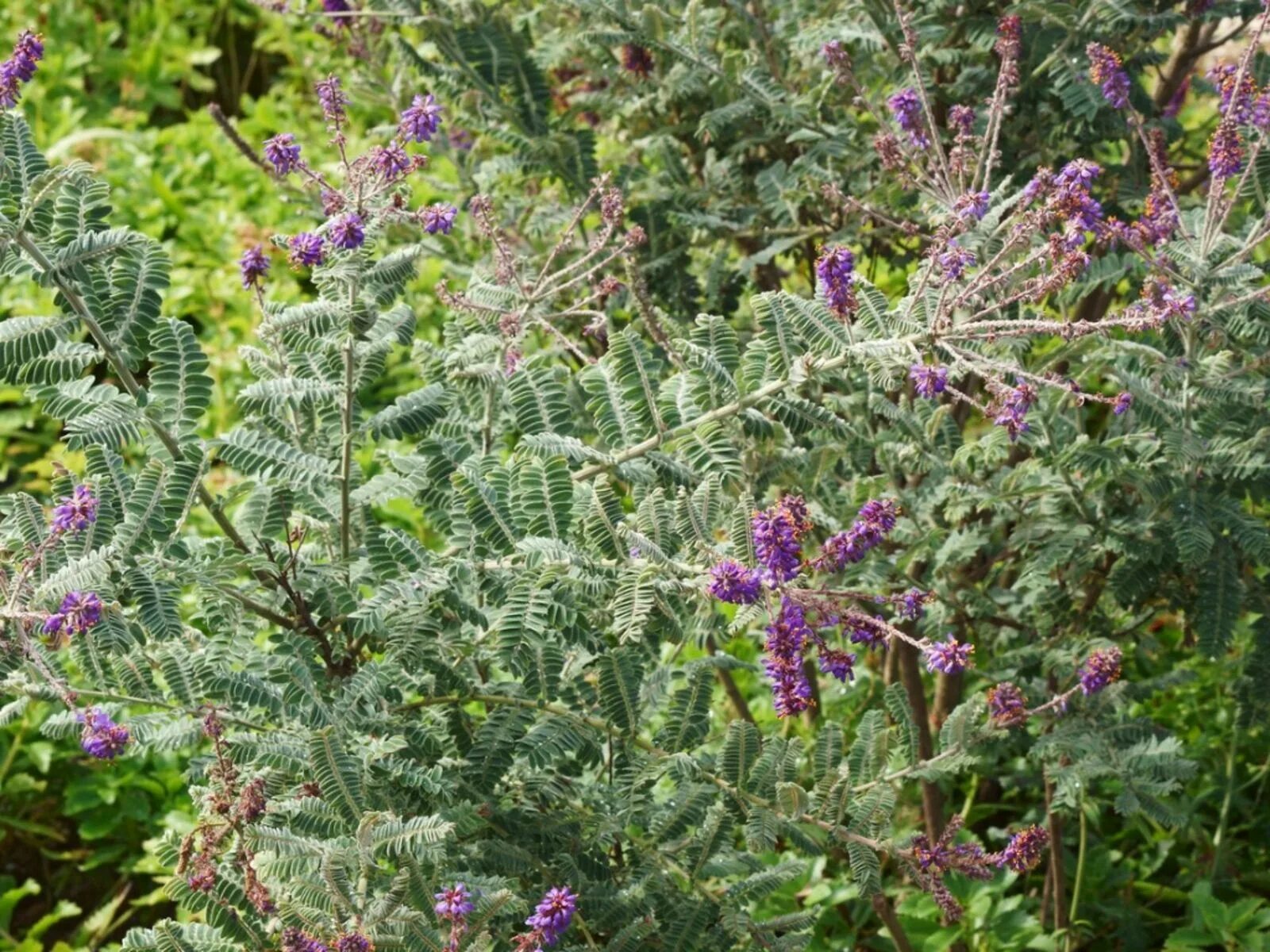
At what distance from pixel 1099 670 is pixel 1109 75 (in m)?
0.97

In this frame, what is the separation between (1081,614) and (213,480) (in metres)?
2.71

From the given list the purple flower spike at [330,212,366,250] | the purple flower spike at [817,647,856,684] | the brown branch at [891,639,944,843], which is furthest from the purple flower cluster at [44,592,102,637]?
the brown branch at [891,639,944,843]

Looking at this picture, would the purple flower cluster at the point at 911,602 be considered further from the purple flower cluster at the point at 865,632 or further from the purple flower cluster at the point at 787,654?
the purple flower cluster at the point at 787,654

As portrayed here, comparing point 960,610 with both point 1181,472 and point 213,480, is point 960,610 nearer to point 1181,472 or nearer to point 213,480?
point 1181,472

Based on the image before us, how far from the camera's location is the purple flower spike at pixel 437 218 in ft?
7.40

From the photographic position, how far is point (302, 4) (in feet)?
11.5

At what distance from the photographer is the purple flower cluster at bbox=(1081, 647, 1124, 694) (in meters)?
2.49

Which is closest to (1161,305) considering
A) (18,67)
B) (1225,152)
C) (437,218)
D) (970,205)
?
(1225,152)

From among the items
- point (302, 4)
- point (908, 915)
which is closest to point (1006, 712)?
point (908, 915)

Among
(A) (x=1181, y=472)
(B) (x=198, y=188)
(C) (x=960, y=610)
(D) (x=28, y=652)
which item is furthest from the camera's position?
(B) (x=198, y=188)

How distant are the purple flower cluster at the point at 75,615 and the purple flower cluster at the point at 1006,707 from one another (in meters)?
1.28

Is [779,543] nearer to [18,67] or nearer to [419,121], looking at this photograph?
[419,121]

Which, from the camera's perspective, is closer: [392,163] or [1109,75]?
[392,163]

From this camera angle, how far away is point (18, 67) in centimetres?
205
